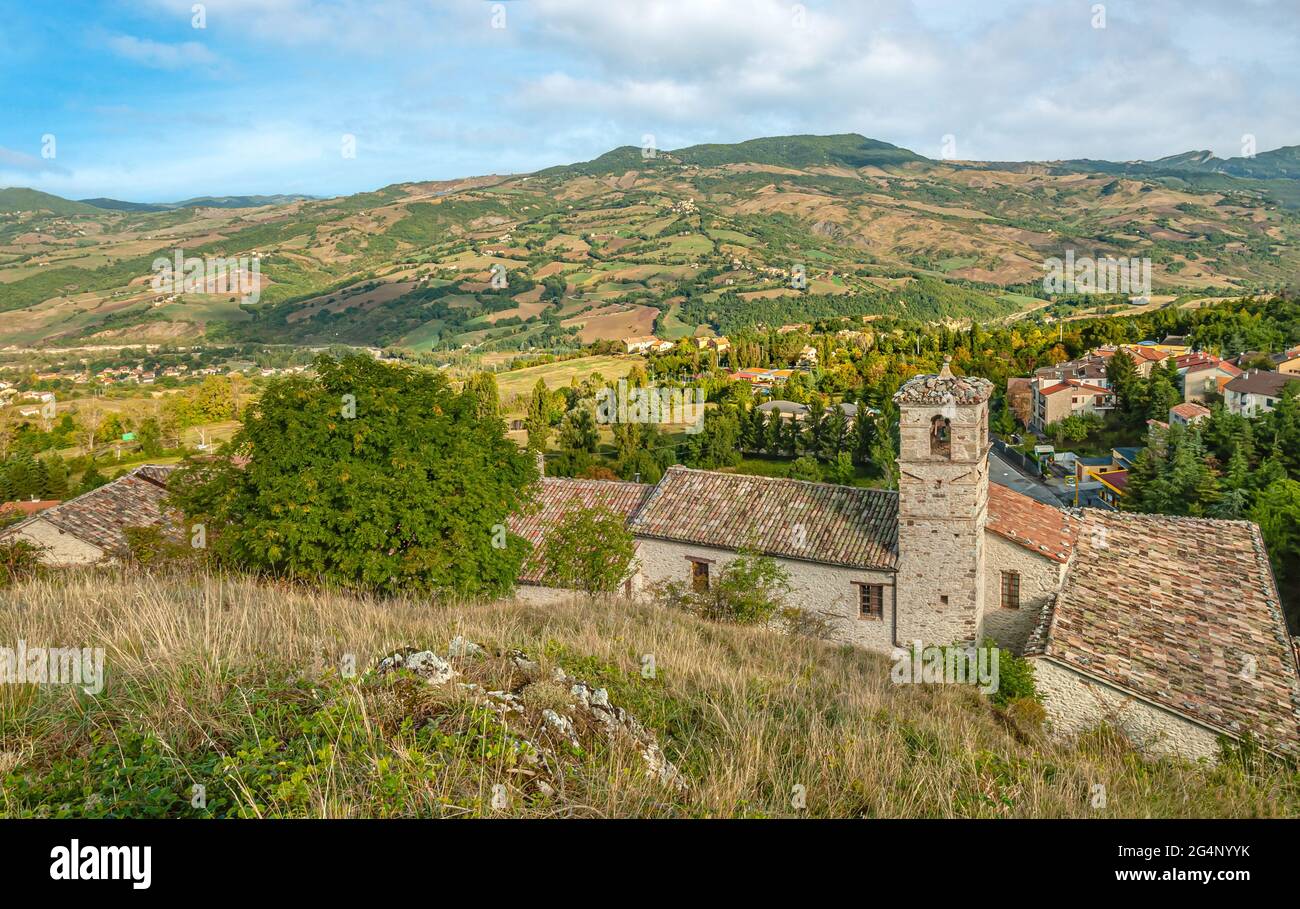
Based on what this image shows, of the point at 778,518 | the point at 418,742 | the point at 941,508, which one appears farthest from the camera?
the point at 778,518

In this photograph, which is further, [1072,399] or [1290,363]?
[1072,399]

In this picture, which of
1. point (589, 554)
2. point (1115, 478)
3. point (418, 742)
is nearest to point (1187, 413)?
point (1115, 478)

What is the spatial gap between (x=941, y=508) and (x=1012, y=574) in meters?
3.29

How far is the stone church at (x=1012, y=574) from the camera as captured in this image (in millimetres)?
14938

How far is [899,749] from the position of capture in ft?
17.9

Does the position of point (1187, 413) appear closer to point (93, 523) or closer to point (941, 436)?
point (941, 436)

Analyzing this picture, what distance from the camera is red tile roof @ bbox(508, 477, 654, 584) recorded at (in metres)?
24.2

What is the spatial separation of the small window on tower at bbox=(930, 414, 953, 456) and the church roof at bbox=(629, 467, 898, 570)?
2.38 metres

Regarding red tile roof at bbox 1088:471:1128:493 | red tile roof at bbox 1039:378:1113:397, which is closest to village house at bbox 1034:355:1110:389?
red tile roof at bbox 1039:378:1113:397

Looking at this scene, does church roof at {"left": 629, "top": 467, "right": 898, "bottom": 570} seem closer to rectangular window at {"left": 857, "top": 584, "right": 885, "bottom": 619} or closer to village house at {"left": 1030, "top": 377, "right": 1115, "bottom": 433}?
rectangular window at {"left": 857, "top": 584, "right": 885, "bottom": 619}

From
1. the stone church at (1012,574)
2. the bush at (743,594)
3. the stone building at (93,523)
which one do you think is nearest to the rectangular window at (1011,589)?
the stone church at (1012,574)

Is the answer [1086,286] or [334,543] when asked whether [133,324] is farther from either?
[1086,286]

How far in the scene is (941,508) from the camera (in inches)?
753

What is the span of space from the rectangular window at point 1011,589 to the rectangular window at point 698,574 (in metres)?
7.74
